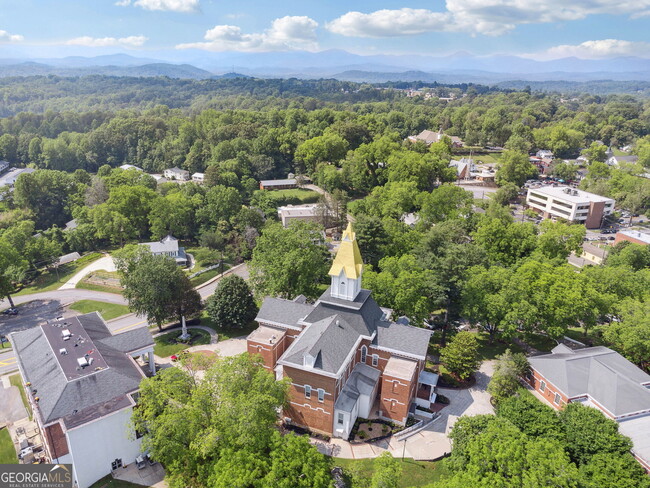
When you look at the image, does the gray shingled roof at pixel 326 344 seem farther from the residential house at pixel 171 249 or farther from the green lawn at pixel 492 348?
the residential house at pixel 171 249

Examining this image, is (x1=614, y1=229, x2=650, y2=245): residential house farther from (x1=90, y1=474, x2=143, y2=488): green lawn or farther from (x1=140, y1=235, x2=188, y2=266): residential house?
(x1=90, y1=474, x2=143, y2=488): green lawn

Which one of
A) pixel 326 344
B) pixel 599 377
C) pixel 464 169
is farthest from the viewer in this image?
pixel 464 169

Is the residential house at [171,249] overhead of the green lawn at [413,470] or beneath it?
overhead

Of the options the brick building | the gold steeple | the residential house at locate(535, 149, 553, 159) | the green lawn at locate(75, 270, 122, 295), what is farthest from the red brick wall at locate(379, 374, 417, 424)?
the residential house at locate(535, 149, 553, 159)

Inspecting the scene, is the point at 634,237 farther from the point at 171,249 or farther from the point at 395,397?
the point at 171,249

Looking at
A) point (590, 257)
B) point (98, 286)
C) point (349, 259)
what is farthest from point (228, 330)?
point (590, 257)

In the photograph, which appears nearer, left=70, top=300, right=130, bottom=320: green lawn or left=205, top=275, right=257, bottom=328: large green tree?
left=205, top=275, right=257, bottom=328: large green tree

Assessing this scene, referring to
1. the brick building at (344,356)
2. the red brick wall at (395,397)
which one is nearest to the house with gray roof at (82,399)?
the brick building at (344,356)
